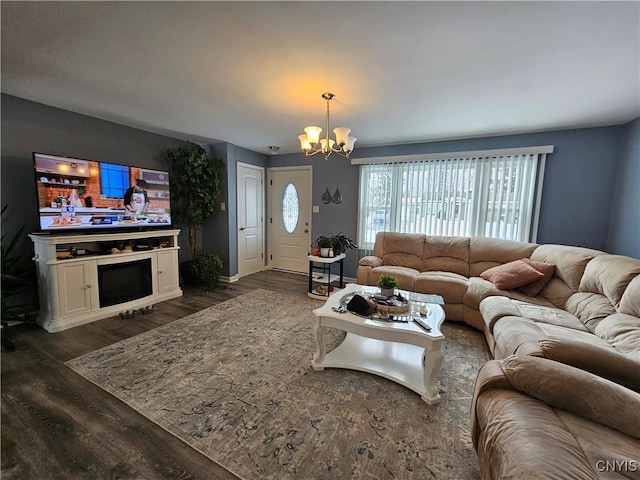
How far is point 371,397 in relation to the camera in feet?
6.19

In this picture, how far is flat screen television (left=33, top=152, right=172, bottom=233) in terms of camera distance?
107 inches

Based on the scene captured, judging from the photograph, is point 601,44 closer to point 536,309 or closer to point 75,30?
point 536,309

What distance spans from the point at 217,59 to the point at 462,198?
3.51 meters

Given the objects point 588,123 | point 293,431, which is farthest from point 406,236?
point 293,431

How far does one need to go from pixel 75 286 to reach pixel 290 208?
3380 millimetres

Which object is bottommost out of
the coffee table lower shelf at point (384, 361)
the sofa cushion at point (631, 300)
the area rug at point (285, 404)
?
the area rug at point (285, 404)

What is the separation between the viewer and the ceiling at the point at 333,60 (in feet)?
4.83

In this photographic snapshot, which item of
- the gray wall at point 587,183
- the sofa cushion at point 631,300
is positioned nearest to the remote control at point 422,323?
the sofa cushion at point 631,300

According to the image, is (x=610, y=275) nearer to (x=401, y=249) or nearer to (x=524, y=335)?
(x=524, y=335)

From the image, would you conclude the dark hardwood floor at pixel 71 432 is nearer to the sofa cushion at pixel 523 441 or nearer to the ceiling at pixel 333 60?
the sofa cushion at pixel 523 441

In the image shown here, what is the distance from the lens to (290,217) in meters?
5.35

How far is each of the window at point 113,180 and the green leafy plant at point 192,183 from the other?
0.80 metres

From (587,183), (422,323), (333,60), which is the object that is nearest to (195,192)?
(333,60)

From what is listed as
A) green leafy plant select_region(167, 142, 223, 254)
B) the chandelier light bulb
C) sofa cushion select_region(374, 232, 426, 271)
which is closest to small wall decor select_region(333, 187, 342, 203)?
sofa cushion select_region(374, 232, 426, 271)
